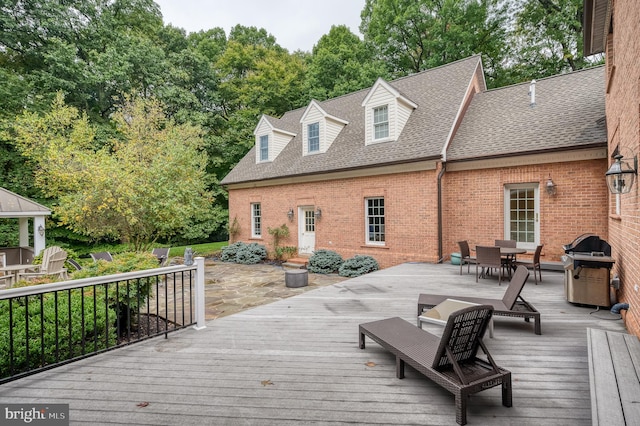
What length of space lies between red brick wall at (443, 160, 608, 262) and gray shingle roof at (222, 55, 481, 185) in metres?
1.64

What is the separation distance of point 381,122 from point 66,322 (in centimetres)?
1158

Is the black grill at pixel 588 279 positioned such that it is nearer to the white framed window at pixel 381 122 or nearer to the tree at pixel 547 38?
the white framed window at pixel 381 122

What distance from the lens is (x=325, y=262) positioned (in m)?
12.4

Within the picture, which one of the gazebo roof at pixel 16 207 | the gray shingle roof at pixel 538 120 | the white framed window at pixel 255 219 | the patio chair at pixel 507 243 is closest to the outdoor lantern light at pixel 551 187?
the gray shingle roof at pixel 538 120

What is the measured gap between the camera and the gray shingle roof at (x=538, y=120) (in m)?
9.01

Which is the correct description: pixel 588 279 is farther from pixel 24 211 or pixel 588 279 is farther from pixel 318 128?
pixel 24 211

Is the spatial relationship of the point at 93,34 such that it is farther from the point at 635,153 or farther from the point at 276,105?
the point at 635,153

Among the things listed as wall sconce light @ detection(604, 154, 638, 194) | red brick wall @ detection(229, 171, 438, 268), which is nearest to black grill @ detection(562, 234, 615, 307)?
wall sconce light @ detection(604, 154, 638, 194)

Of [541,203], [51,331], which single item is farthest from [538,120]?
[51,331]

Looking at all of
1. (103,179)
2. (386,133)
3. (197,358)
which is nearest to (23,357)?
(197,358)

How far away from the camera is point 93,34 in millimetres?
20812

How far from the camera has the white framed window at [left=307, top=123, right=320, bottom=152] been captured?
1520 cm

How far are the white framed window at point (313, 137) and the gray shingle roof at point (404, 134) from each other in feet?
1.80

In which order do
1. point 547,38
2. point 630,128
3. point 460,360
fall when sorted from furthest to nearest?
point 547,38
point 630,128
point 460,360
